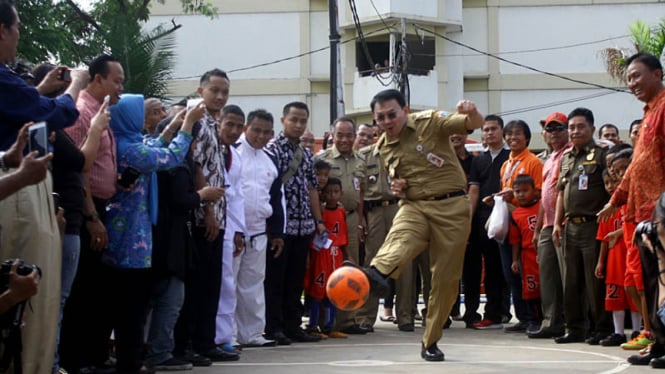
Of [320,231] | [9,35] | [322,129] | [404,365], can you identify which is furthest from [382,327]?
[322,129]

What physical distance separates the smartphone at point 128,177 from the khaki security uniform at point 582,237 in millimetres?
5120

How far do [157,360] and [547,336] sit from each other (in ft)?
16.4

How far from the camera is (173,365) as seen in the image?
8.77 meters

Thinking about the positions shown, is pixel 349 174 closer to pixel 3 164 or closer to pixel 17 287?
pixel 3 164

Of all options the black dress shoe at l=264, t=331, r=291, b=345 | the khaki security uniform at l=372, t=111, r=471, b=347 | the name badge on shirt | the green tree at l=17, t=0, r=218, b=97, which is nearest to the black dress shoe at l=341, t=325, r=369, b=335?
the black dress shoe at l=264, t=331, r=291, b=345

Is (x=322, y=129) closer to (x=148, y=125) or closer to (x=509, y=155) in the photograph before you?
(x=509, y=155)

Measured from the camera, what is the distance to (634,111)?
38938mm

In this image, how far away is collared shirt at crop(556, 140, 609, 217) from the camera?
11086 mm

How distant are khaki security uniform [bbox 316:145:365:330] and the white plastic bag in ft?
5.28

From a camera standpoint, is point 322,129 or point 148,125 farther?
point 322,129

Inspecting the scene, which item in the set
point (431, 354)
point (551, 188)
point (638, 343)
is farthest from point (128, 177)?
point (551, 188)

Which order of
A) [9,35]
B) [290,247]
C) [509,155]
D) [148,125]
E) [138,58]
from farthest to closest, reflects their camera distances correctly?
[138,58]
[509,155]
[290,247]
[148,125]
[9,35]

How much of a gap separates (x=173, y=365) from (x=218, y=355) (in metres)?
0.90

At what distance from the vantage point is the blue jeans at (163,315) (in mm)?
8531
